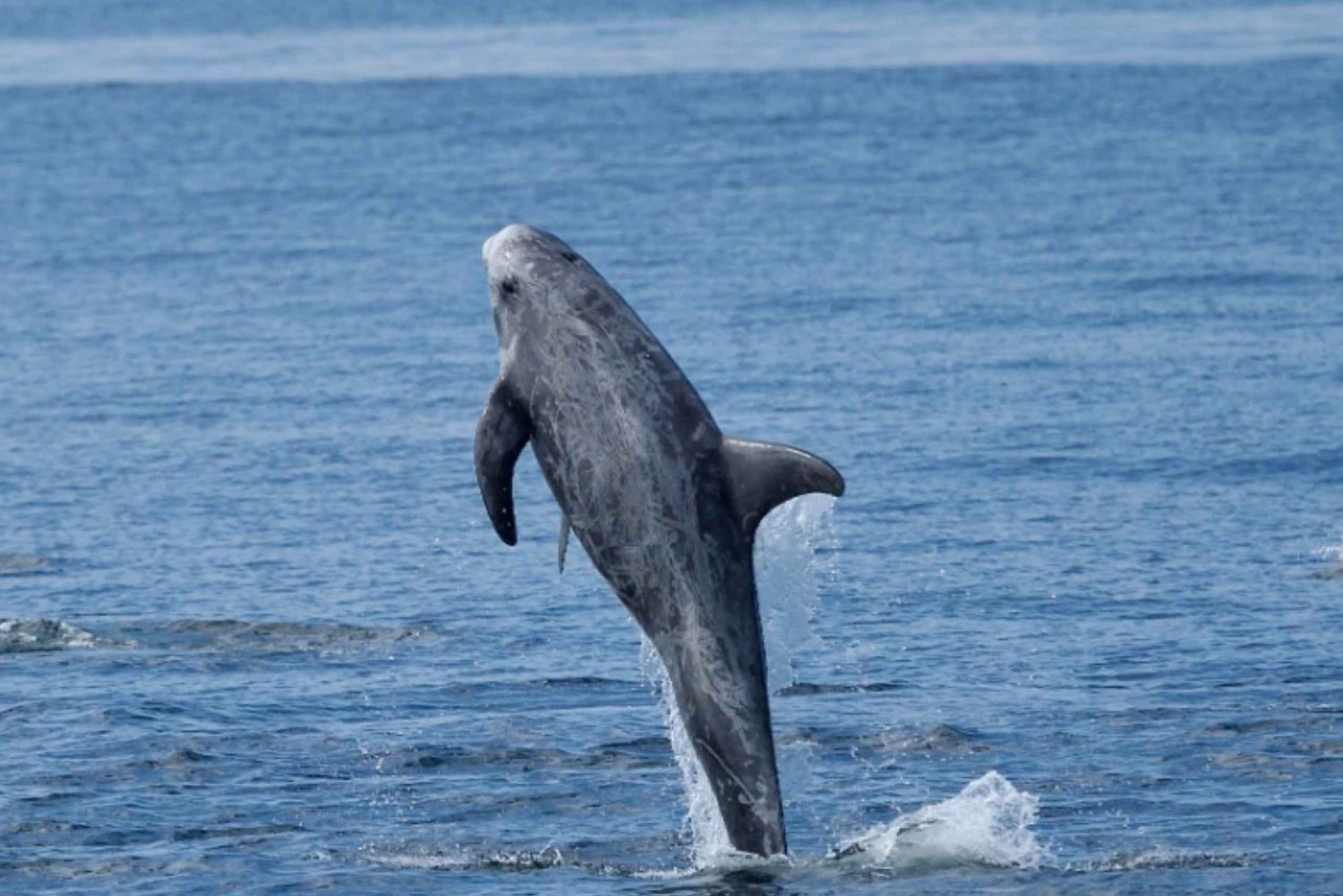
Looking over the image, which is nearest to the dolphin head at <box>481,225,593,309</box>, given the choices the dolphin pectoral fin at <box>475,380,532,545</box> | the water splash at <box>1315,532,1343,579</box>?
the dolphin pectoral fin at <box>475,380,532,545</box>

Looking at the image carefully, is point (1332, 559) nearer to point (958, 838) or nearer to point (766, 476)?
point (958, 838)

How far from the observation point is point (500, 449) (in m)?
16.2

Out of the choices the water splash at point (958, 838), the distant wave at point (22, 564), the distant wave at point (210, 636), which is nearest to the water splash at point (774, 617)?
the water splash at point (958, 838)

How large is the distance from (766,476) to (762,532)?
2.20 meters

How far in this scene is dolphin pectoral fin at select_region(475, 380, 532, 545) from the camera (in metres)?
16.2

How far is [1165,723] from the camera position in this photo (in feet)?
64.5

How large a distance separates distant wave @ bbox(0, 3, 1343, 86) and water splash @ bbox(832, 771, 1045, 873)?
244 ft

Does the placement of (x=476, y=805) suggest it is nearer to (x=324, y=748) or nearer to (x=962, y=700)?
(x=324, y=748)

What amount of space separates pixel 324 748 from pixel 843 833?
4.23 metres

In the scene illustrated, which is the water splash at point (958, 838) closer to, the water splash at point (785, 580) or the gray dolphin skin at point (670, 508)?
the gray dolphin skin at point (670, 508)

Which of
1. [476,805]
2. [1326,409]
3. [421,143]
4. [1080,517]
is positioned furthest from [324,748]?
[421,143]

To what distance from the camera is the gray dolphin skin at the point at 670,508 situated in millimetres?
15898

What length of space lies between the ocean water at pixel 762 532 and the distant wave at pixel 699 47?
28807mm

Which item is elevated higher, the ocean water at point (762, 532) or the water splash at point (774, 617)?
the water splash at point (774, 617)
